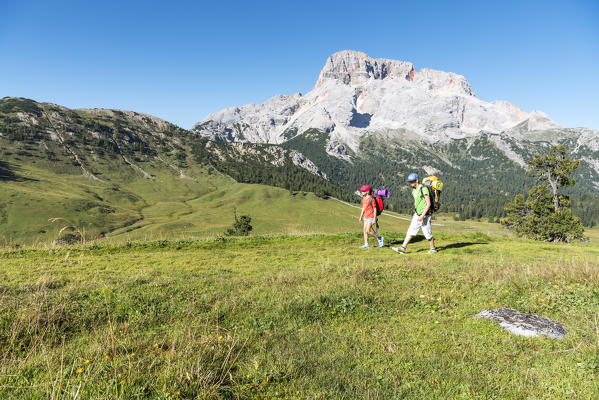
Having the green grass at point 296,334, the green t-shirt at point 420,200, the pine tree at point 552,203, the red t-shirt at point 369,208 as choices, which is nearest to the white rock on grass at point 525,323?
the green grass at point 296,334

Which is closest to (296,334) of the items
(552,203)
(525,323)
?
(525,323)

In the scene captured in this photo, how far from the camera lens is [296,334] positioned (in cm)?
605

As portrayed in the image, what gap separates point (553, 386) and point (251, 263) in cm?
1019

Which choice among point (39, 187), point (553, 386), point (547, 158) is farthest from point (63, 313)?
point (39, 187)

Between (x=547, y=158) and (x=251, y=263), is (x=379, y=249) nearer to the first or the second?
(x=251, y=263)

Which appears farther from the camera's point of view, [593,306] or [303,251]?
[303,251]

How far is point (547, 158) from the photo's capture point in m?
53.2

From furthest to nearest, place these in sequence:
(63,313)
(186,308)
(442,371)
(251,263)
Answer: (251,263)
(186,308)
(63,313)
(442,371)

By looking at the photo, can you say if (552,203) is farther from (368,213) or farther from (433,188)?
(368,213)

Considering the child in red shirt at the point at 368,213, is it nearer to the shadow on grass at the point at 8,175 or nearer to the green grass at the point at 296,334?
the green grass at the point at 296,334

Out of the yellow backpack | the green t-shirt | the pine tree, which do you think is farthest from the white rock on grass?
the pine tree

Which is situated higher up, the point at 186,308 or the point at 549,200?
the point at 549,200

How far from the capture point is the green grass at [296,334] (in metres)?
4.15

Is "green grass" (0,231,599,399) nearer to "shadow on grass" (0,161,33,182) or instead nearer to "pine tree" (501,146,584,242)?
"pine tree" (501,146,584,242)
